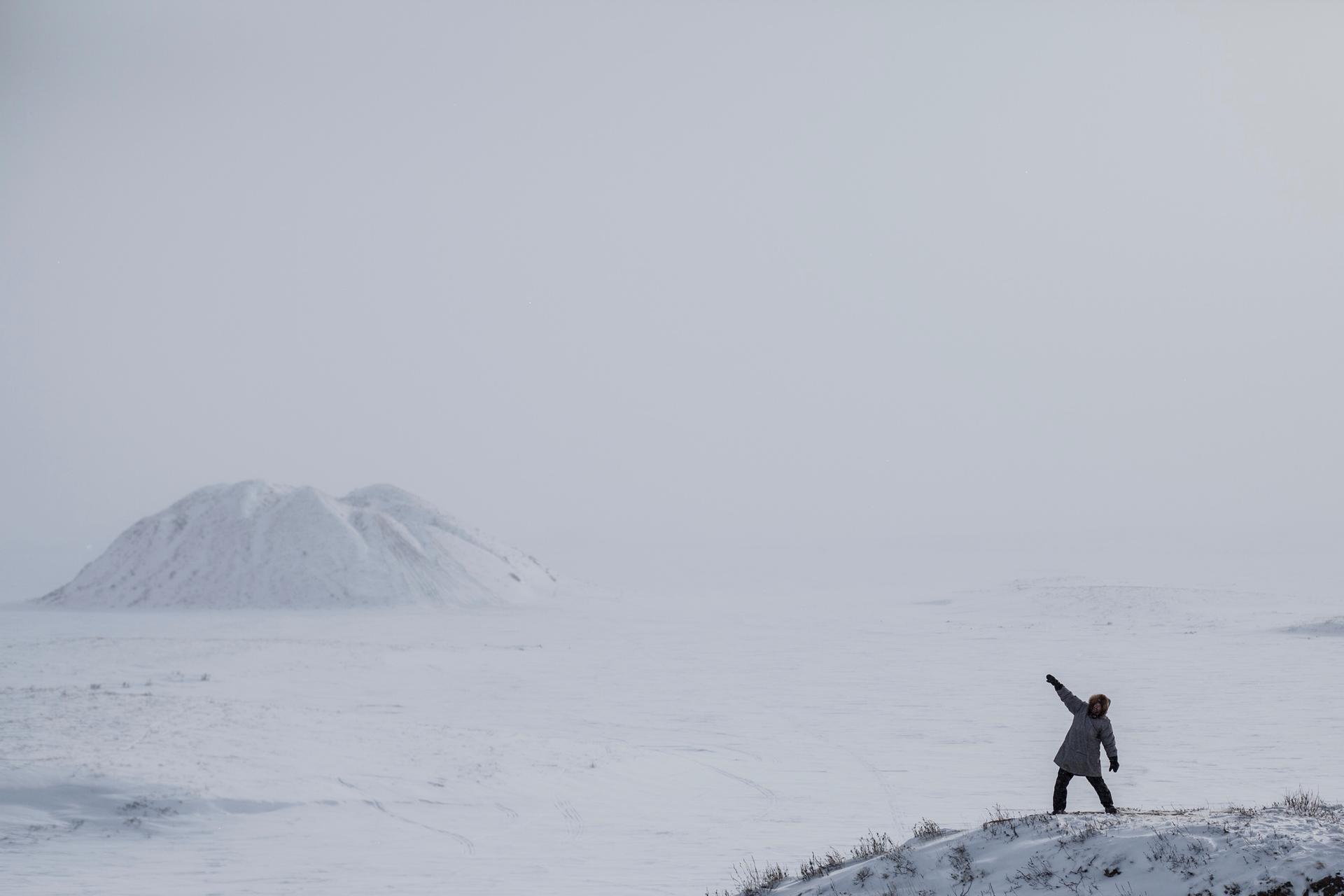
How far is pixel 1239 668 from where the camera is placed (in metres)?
32.6

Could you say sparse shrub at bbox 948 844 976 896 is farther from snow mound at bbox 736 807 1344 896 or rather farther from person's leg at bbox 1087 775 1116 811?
person's leg at bbox 1087 775 1116 811

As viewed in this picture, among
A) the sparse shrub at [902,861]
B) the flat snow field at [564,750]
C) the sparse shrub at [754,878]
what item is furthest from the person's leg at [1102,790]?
the flat snow field at [564,750]

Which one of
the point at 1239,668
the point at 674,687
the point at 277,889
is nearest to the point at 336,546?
the point at 674,687

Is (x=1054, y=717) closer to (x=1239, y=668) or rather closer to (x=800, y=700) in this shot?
(x=800, y=700)

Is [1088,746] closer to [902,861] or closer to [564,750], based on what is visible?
[902,861]

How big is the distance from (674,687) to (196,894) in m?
19.0

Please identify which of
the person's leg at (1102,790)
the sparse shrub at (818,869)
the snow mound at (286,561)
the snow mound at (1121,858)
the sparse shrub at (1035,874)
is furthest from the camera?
the snow mound at (286,561)

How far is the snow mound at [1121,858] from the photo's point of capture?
280 inches

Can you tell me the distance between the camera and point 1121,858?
7695 mm

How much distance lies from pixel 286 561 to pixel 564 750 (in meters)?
45.3

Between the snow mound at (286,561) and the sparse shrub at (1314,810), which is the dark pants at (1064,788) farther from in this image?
the snow mound at (286,561)

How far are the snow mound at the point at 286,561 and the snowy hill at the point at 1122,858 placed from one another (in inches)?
2066

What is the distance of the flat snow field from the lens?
1403 centimetres

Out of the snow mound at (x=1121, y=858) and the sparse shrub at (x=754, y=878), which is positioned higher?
the snow mound at (x=1121, y=858)
